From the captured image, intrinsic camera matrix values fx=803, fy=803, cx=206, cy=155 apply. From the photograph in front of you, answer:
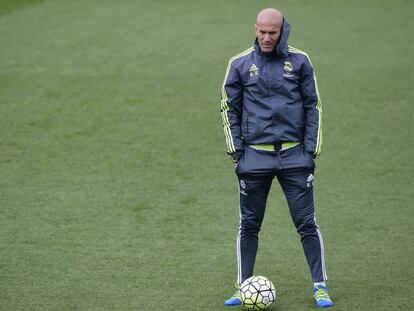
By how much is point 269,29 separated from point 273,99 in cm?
50

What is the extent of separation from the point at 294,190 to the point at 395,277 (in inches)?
52.4

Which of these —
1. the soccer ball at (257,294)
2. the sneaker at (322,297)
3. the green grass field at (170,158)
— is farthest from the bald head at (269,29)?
the green grass field at (170,158)

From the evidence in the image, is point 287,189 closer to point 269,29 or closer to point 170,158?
point 269,29

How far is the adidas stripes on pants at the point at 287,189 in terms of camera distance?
5832 mm

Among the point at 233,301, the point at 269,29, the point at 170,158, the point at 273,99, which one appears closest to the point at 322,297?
the point at 233,301

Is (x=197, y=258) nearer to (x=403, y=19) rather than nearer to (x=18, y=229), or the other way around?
(x=18, y=229)

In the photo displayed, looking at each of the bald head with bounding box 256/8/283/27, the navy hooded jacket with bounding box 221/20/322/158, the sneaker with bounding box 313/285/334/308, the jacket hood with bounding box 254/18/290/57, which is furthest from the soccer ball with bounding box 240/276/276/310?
the bald head with bounding box 256/8/283/27

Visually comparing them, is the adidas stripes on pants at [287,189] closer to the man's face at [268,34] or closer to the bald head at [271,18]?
the man's face at [268,34]

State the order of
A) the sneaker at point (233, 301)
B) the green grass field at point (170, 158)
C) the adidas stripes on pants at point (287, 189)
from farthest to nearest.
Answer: the green grass field at point (170, 158)
the sneaker at point (233, 301)
the adidas stripes on pants at point (287, 189)

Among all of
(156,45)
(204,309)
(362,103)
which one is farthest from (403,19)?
(204,309)

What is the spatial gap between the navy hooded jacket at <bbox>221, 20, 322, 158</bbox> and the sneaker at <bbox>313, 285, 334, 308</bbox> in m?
1.02

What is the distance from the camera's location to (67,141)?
10.2m

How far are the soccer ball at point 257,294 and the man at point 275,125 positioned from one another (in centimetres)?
30

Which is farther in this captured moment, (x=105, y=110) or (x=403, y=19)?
(x=403, y=19)
